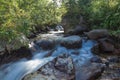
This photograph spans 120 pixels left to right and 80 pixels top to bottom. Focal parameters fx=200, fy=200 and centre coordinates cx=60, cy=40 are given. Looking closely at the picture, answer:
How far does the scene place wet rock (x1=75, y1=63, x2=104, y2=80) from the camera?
8.30m

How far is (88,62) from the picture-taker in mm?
9875

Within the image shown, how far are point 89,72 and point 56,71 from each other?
4.69 ft

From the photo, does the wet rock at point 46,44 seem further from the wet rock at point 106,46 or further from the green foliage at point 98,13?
the green foliage at point 98,13

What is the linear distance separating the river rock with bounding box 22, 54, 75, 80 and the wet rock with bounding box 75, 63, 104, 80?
0.49 meters

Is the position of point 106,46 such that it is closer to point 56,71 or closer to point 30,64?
point 30,64

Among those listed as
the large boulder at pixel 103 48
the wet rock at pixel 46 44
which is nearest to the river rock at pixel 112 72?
the large boulder at pixel 103 48

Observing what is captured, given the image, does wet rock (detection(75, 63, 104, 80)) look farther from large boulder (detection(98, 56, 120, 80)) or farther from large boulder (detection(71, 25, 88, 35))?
large boulder (detection(71, 25, 88, 35))

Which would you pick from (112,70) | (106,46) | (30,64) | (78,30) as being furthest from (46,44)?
(112,70)

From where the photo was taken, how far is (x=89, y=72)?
8.46 m

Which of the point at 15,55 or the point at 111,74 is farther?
the point at 15,55

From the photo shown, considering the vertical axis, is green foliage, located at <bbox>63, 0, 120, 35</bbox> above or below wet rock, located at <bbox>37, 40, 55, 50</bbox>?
above

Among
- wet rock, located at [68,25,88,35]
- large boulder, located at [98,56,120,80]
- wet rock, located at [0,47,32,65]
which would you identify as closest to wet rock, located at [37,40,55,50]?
wet rock, located at [0,47,32,65]

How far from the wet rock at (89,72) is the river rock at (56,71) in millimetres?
491

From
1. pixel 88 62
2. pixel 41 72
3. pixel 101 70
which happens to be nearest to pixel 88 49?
pixel 88 62
